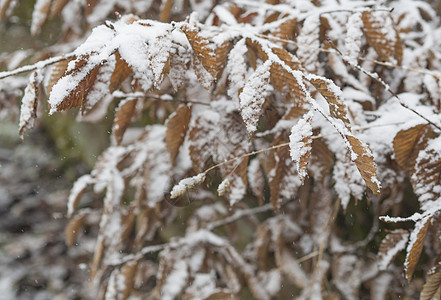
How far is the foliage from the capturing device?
0.57m

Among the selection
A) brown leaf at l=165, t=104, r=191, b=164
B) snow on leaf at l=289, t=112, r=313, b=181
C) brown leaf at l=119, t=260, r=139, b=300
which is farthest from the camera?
brown leaf at l=119, t=260, r=139, b=300

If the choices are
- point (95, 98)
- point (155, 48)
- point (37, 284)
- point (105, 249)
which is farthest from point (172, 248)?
point (37, 284)

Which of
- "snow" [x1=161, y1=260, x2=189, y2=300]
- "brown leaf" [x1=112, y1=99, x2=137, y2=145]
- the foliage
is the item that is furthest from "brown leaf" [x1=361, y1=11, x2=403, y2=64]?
"snow" [x1=161, y1=260, x2=189, y2=300]

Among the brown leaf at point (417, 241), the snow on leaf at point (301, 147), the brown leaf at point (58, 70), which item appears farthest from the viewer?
the brown leaf at point (58, 70)

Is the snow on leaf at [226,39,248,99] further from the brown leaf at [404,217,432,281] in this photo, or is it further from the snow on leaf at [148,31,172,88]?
the brown leaf at [404,217,432,281]

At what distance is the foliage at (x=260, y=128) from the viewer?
57 cm

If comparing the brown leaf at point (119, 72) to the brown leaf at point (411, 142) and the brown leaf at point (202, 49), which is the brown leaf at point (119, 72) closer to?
the brown leaf at point (202, 49)

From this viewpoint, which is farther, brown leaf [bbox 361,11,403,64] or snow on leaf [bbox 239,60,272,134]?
brown leaf [bbox 361,11,403,64]

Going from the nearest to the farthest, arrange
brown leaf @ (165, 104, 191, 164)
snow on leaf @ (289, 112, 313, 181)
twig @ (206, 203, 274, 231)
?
1. snow on leaf @ (289, 112, 313, 181)
2. brown leaf @ (165, 104, 191, 164)
3. twig @ (206, 203, 274, 231)

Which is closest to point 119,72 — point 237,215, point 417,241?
point 417,241

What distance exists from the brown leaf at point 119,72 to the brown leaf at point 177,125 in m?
0.18

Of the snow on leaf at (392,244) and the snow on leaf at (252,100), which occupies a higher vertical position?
the snow on leaf at (252,100)

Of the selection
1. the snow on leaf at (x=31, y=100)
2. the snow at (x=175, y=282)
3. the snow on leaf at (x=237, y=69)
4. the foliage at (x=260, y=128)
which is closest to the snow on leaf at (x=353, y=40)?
the foliage at (x=260, y=128)

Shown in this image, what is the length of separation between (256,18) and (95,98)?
513 millimetres
